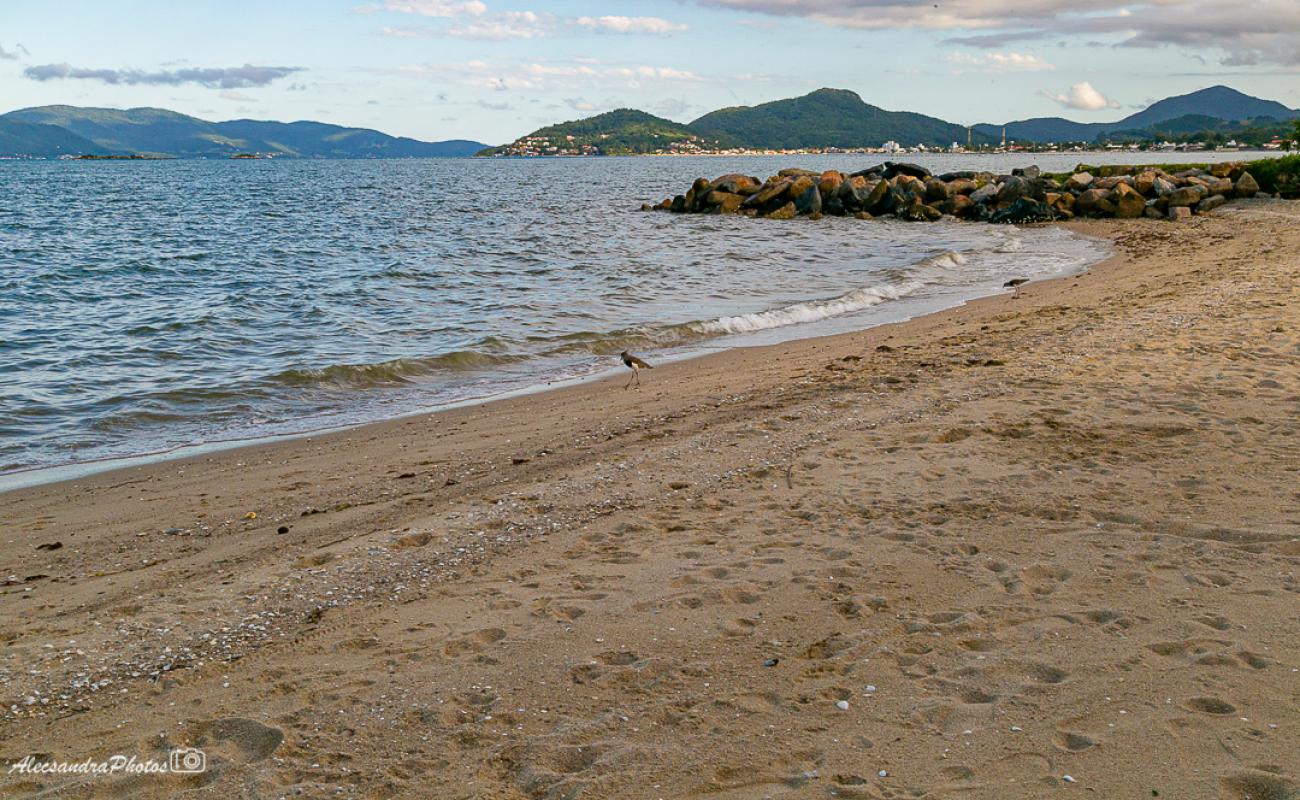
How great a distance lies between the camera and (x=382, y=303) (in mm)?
17516

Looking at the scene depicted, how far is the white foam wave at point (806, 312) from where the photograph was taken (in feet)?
48.8

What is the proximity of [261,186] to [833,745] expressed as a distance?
77778 millimetres

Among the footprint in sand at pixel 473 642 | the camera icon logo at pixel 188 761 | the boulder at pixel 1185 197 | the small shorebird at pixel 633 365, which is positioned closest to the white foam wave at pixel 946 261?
the boulder at pixel 1185 197

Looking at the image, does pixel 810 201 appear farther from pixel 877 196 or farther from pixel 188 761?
pixel 188 761

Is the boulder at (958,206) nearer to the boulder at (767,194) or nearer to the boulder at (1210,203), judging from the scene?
the boulder at (767,194)

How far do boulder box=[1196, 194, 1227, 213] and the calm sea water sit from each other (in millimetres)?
5434

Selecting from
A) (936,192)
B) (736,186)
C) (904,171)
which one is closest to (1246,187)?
(936,192)

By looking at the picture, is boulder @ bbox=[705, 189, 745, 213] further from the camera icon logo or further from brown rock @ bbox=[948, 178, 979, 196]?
the camera icon logo

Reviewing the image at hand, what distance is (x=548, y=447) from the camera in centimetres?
792

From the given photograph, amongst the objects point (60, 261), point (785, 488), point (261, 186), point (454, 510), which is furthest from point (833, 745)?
point (261, 186)

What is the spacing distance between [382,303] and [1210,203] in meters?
27.5

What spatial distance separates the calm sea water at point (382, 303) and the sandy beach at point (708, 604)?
2474 millimetres

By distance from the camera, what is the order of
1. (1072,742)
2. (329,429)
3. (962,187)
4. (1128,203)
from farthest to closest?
1. (962,187)
2. (1128,203)
3. (329,429)
4. (1072,742)

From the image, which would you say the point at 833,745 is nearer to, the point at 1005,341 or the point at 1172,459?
the point at 1172,459
